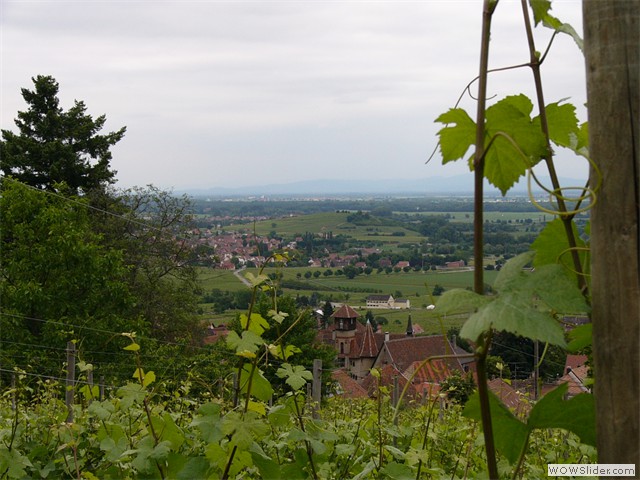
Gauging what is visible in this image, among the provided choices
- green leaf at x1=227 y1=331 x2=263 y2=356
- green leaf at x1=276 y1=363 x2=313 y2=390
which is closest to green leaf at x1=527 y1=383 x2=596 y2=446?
green leaf at x1=227 y1=331 x2=263 y2=356

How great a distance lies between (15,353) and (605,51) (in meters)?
18.0

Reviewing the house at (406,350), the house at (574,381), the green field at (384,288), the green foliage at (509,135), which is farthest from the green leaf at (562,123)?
the green field at (384,288)

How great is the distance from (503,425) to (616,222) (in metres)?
0.34

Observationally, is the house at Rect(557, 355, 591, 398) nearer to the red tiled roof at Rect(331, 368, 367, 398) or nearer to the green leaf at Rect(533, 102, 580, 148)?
the green leaf at Rect(533, 102, 580, 148)

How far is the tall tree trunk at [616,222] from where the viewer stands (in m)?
0.68


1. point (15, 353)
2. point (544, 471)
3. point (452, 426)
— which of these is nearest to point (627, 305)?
point (544, 471)

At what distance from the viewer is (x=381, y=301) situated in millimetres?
60656

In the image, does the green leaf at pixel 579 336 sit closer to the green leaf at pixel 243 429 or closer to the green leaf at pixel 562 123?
the green leaf at pixel 562 123

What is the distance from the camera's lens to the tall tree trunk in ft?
2.24

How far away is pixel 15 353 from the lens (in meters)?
16.6

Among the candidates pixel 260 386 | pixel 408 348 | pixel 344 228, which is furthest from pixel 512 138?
pixel 344 228

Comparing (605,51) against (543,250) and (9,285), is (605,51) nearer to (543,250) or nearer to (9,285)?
(543,250)

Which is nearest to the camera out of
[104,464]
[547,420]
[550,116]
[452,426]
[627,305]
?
[627,305]

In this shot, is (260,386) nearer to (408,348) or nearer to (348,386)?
(348,386)
